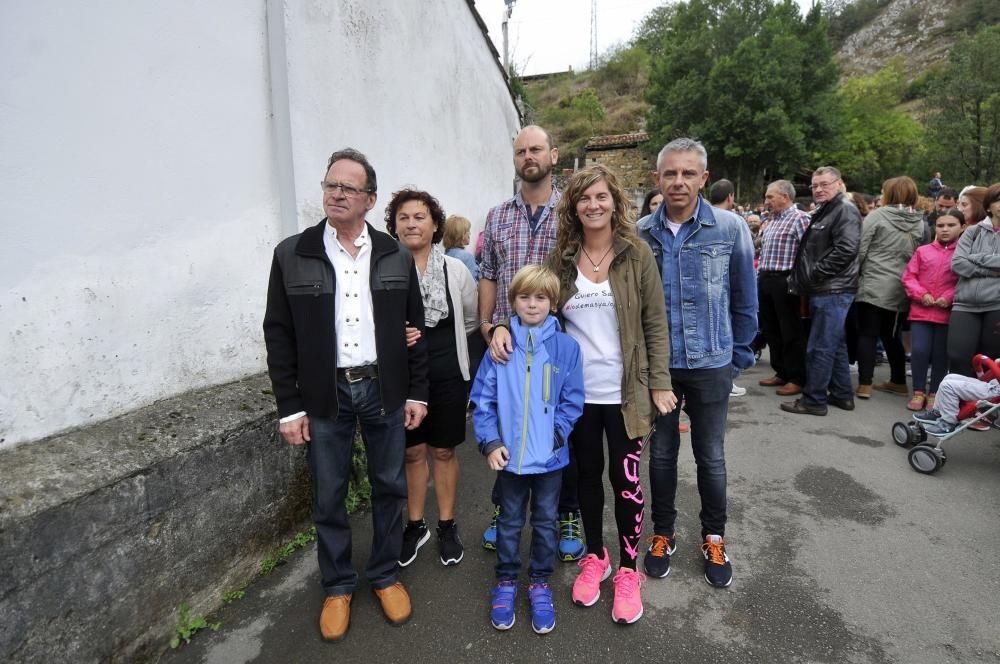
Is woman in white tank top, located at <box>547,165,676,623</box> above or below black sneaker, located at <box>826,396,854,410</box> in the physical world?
above

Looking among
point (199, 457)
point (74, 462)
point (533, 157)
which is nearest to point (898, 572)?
point (533, 157)

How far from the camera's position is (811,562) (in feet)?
8.87

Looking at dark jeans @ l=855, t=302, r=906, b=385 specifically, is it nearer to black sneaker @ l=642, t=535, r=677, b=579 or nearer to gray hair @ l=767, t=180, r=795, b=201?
gray hair @ l=767, t=180, r=795, b=201

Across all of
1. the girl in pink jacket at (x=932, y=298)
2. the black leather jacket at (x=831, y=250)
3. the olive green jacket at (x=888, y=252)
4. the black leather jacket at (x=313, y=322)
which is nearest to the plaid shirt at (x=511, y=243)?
the black leather jacket at (x=313, y=322)

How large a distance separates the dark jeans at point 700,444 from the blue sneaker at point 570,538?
0.43 m

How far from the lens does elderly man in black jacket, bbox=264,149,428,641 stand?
2154 mm

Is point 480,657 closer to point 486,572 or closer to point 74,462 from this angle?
point 486,572

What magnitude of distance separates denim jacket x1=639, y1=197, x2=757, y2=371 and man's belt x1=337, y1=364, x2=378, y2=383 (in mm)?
1453

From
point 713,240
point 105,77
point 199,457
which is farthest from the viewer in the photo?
point 713,240

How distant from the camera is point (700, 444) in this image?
8.49 ft

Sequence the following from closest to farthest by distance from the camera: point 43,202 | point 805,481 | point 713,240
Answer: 1. point 43,202
2. point 713,240
3. point 805,481

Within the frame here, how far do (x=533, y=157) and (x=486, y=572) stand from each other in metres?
2.21

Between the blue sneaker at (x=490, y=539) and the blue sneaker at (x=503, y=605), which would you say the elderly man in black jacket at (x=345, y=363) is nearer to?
the blue sneaker at (x=503, y=605)

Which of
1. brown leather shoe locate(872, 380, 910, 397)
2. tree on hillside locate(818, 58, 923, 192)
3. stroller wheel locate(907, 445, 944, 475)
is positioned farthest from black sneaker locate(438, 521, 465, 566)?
tree on hillside locate(818, 58, 923, 192)
